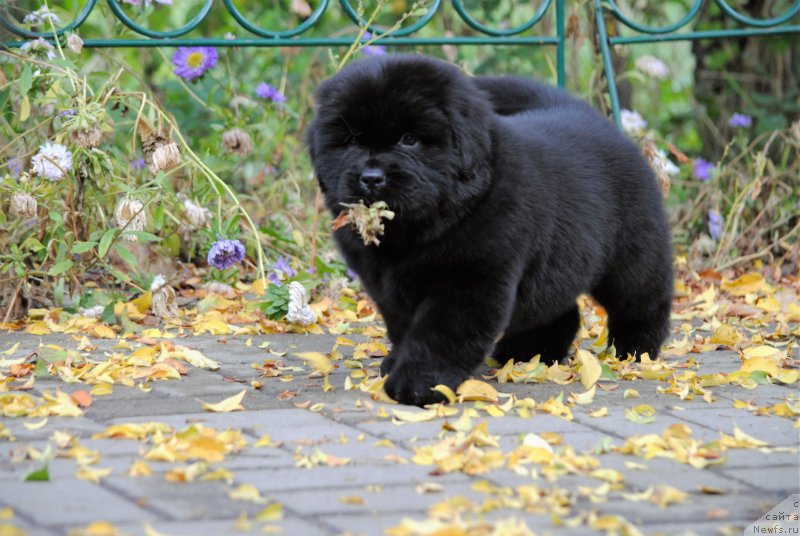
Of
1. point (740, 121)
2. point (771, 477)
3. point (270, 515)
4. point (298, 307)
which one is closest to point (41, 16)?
point (298, 307)

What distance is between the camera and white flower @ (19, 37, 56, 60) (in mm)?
4015

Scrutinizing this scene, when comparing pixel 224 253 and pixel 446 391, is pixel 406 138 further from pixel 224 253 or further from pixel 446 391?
pixel 224 253

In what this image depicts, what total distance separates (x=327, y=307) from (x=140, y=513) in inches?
93.7

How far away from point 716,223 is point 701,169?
22.6 inches

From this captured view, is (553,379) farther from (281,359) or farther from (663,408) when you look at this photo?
(281,359)

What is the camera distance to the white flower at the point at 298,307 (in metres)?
3.86

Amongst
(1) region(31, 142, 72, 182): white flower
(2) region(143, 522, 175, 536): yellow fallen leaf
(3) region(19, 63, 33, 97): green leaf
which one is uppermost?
(3) region(19, 63, 33, 97): green leaf

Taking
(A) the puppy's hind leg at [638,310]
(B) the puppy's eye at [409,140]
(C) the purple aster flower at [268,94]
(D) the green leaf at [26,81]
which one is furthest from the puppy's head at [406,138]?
(C) the purple aster flower at [268,94]

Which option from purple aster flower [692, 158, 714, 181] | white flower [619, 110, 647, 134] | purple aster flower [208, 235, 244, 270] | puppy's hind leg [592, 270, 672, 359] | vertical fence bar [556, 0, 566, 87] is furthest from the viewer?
purple aster flower [692, 158, 714, 181]

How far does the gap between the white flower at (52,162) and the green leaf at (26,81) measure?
0.65 feet

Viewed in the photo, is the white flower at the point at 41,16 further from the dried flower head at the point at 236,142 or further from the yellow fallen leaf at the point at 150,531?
the yellow fallen leaf at the point at 150,531

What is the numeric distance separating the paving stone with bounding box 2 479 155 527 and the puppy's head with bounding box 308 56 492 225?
114cm

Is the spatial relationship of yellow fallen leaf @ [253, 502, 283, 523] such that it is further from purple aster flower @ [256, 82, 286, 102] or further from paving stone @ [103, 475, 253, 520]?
purple aster flower @ [256, 82, 286, 102]

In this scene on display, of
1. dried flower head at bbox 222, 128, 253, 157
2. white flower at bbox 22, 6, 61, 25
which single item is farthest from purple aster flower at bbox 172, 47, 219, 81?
white flower at bbox 22, 6, 61, 25
